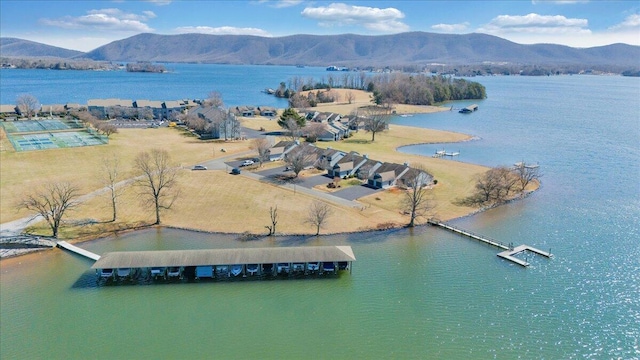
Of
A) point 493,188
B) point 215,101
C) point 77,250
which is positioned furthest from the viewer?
point 215,101

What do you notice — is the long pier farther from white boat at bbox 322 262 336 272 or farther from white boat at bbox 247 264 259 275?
white boat at bbox 247 264 259 275

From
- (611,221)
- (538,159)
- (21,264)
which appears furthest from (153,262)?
(538,159)

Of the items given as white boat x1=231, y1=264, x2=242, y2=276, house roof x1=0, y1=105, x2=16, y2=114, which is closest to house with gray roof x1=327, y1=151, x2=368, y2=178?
white boat x1=231, y1=264, x2=242, y2=276

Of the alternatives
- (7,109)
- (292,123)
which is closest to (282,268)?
(292,123)

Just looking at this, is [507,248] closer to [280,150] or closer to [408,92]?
[280,150]

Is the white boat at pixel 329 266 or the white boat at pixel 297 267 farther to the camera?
the white boat at pixel 329 266

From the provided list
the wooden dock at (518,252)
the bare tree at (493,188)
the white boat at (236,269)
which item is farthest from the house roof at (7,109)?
→ the wooden dock at (518,252)

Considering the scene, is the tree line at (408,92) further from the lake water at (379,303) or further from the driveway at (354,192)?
the lake water at (379,303)
